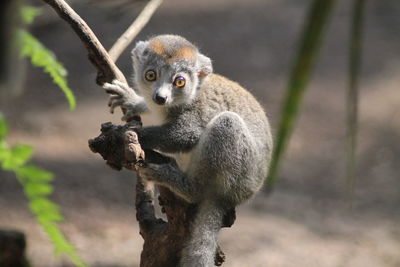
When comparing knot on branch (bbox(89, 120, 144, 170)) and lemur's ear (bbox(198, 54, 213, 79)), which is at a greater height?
lemur's ear (bbox(198, 54, 213, 79))

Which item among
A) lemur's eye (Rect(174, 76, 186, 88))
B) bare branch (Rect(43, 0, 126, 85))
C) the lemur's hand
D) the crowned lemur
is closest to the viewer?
bare branch (Rect(43, 0, 126, 85))

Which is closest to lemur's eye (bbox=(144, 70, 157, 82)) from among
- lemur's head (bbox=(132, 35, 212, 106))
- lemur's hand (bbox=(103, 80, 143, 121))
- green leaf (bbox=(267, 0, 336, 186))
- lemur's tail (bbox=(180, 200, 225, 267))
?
lemur's head (bbox=(132, 35, 212, 106))

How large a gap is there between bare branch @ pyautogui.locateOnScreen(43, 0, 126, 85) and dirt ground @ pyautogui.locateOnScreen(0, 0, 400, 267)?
2.77 m

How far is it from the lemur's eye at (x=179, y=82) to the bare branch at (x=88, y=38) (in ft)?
2.34

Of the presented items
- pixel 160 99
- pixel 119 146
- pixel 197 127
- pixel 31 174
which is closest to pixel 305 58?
pixel 31 174

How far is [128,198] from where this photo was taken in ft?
33.9

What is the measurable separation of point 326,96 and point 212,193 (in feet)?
29.9

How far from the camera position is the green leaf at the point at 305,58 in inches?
46.0

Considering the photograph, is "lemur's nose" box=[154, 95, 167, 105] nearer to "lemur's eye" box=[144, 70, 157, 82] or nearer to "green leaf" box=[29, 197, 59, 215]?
"lemur's eye" box=[144, 70, 157, 82]

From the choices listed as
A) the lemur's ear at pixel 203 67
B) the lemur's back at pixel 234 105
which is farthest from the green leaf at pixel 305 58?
the lemur's ear at pixel 203 67

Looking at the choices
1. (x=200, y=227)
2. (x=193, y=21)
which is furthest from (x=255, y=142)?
(x=193, y=21)

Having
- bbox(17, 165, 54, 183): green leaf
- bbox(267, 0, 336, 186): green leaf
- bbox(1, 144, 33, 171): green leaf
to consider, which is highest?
bbox(267, 0, 336, 186): green leaf

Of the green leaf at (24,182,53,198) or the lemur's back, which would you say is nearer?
the green leaf at (24,182,53,198)

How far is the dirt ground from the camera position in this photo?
349 inches
